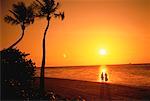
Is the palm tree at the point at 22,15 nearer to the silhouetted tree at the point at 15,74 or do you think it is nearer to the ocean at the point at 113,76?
the silhouetted tree at the point at 15,74

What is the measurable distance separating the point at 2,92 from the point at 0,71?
932mm

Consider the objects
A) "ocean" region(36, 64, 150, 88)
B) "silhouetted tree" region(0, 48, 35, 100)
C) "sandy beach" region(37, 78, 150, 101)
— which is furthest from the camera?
"ocean" region(36, 64, 150, 88)

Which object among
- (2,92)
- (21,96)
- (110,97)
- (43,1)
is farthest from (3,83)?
(110,97)

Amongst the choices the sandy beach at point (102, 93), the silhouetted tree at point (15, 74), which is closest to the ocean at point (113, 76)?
the sandy beach at point (102, 93)

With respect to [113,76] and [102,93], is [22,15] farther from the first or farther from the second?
[113,76]

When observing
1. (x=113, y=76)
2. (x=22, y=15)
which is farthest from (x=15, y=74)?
(x=113, y=76)

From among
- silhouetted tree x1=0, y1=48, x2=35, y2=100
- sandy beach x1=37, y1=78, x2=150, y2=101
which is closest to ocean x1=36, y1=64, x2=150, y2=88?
sandy beach x1=37, y1=78, x2=150, y2=101

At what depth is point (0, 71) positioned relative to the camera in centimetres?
1056

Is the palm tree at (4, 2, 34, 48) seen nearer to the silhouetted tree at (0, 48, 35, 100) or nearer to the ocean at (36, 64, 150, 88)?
the silhouetted tree at (0, 48, 35, 100)

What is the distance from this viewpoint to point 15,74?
1099cm

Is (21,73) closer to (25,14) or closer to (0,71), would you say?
(0,71)

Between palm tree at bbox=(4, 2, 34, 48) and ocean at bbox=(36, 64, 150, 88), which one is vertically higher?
palm tree at bbox=(4, 2, 34, 48)

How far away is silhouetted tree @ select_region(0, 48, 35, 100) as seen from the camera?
1042 cm

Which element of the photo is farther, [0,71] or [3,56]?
[3,56]
